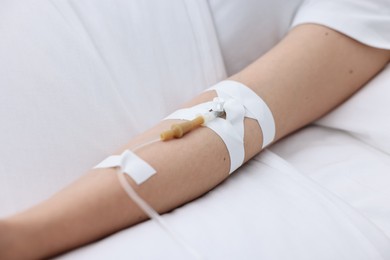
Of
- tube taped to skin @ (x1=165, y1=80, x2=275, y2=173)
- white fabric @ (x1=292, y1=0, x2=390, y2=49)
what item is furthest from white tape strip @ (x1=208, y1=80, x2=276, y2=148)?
white fabric @ (x1=292, y1=0, x2=390, y2=49)

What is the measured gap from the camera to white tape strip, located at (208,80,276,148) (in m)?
0.84

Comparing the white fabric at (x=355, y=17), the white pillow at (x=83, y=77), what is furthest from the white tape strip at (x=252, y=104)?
the white fabric at (x=355, y=17)

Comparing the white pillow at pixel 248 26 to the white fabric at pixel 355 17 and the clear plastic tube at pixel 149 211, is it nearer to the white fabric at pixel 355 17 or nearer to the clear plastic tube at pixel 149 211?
the white fabric at pixel 355 17

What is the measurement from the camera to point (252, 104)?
0.84 m

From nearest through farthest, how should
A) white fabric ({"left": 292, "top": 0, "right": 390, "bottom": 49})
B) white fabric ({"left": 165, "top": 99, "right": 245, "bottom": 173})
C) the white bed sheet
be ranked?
the white bed sheet
white fabric ({"left": 165, "top": 99, "right": 245, "bottom": 173})
white fabric ({"left": 292, "top": 0, "right": 390, "bottom": 49})

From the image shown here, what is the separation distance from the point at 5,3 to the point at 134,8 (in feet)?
0.76

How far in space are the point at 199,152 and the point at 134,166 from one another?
115 mm

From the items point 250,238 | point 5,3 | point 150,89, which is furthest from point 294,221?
point 5,3

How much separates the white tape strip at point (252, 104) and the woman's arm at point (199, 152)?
0.04 feet

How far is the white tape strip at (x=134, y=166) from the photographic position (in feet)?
2.31

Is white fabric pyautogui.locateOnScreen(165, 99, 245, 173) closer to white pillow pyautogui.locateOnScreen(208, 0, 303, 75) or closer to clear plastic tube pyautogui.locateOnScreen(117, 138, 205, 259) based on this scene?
clear plastic tube pyautogui.locateOnScreen(117, 138, 205, 259)

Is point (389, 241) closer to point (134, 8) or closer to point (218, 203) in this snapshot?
point (218, 203)

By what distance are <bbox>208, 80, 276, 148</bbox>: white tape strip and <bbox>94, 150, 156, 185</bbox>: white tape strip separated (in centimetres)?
20

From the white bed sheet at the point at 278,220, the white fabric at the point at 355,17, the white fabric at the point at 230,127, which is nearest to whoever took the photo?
the white bed sheet at the point at 278,220
